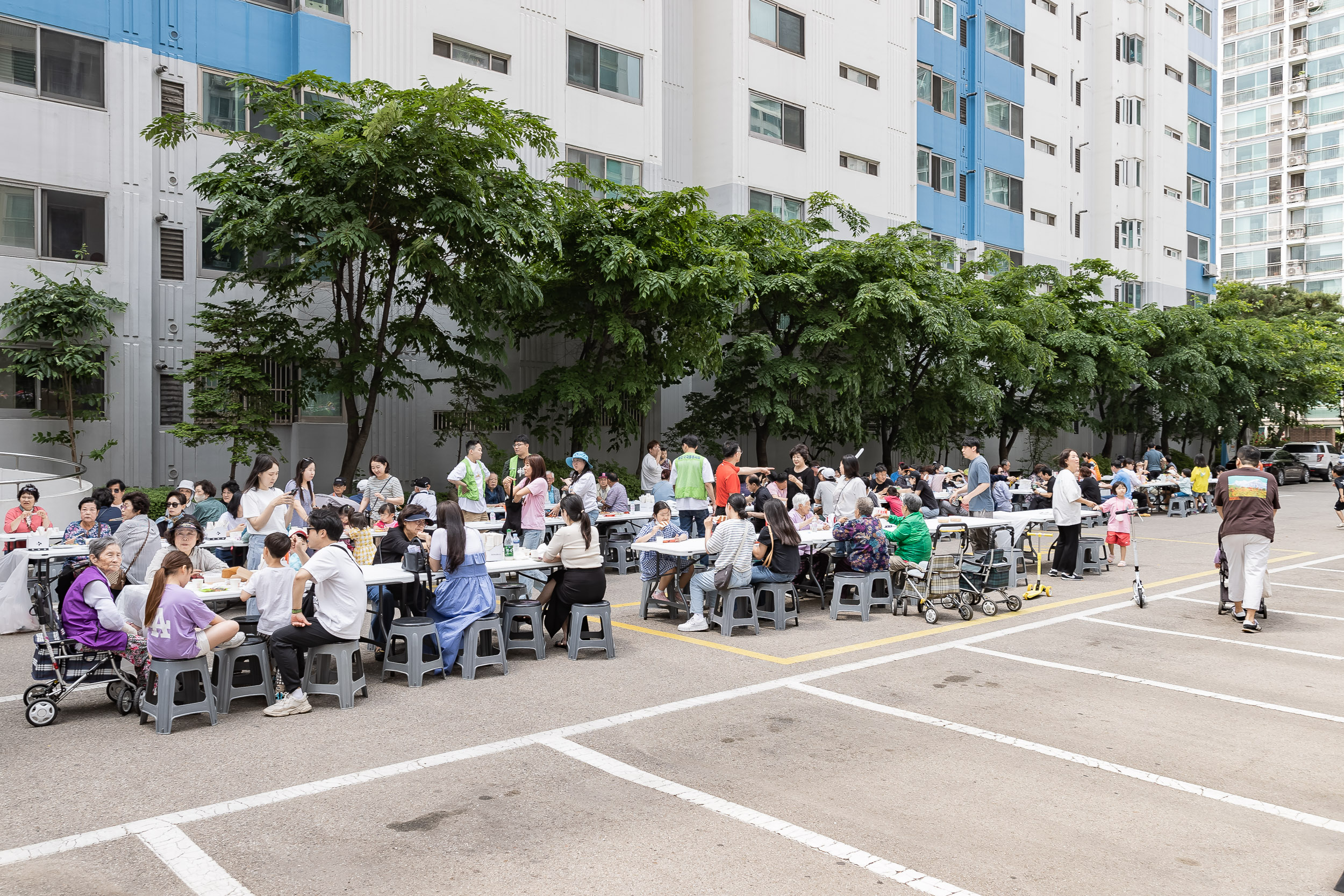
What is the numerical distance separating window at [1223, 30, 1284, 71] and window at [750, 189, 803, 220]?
75.5m

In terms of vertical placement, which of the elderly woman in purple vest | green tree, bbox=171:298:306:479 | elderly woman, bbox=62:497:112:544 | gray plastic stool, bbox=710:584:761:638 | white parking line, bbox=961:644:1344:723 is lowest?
white parking line, bbox=961:644:1344:723

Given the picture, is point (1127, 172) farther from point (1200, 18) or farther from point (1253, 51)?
point (1253, 51)

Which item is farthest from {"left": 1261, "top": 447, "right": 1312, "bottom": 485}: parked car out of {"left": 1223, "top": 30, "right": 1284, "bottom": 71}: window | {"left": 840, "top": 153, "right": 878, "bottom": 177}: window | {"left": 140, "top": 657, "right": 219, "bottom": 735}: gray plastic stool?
{"left": 1223, "top": 30, "right": 1284, "bottom": 71}: window

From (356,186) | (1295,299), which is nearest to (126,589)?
(356,186)

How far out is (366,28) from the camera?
21.0 m

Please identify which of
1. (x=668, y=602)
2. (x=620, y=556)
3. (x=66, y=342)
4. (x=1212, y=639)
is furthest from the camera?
(x=66, y=342)

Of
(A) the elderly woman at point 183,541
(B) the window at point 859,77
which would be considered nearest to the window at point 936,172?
(B) the window at point 859,77

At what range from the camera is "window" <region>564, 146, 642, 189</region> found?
24.5 meters

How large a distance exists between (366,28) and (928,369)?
16.5 metres

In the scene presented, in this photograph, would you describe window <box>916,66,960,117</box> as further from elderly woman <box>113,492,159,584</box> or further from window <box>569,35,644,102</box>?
elderly woman <box>113,492,159,584</box>

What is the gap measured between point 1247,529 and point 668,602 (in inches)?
270

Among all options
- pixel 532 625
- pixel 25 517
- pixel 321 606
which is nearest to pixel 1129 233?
pixel 532 625

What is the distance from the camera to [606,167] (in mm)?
25391

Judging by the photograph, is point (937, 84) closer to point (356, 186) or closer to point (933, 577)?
point (356, 186)
